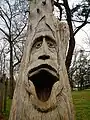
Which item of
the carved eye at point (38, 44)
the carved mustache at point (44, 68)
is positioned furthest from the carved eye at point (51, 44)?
the carved mustache at point (44, 68)

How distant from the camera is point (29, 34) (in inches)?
130

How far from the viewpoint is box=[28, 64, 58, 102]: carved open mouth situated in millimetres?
2762

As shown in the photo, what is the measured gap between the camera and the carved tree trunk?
2678 millimetres

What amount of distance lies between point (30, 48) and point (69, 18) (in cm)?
987

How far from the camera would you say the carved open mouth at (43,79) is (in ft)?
9.06

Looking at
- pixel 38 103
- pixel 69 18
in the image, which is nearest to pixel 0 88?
pixel 69 18

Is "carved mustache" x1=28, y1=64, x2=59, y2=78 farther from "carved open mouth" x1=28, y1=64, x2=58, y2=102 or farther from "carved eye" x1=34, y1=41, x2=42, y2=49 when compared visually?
"carved eye" x1=34, y1=41, x2=42, y2=49

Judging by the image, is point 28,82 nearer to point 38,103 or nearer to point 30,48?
point 38,103

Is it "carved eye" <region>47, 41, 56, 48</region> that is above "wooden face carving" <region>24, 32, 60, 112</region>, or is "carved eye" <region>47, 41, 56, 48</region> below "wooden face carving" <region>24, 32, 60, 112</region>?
above

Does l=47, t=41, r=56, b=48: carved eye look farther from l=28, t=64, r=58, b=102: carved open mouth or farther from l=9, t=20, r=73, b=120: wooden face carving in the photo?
l=28, t=64, r=58, b=102: carved open mouth

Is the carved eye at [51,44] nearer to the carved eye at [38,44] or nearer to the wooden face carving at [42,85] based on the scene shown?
the wooden face carving at [42,85]

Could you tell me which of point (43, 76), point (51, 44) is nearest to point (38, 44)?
point (51, 44)

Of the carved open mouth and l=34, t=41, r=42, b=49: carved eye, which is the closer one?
the carved open mouth

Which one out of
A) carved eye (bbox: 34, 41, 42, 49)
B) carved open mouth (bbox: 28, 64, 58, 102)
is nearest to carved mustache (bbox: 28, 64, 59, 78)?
carved open mouth (bbox: 28, 64, 58, 102)
